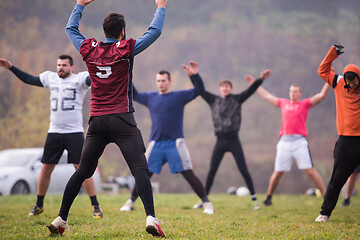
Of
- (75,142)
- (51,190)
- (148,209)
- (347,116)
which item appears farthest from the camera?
(51,190)

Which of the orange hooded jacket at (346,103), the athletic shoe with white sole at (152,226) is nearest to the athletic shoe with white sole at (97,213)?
the athletic shoe with white sole at (152,226)

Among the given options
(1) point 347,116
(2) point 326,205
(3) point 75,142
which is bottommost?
(2) point 326,205

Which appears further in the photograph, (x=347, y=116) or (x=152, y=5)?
(x=152, y=5)

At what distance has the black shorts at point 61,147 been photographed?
5.90 metres

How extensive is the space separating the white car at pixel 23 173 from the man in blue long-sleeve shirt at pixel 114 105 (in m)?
7.61

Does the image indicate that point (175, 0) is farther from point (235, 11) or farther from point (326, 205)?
point (326, 205)

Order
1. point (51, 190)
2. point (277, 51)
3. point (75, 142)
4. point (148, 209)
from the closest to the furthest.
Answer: point (148, 209) → point (75, 142) → point (51, 190) → point (277, 51)

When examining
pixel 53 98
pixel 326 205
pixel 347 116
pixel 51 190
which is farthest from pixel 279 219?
pixel 51 190

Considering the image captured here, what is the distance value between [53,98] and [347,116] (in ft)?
13.8

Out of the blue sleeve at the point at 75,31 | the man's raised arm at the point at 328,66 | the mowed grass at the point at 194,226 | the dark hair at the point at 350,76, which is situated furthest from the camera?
the man's raised arm at the point at 328,66

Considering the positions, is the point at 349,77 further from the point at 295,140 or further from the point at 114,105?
the point at 114,105

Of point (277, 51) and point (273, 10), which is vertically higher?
point (273, 10)

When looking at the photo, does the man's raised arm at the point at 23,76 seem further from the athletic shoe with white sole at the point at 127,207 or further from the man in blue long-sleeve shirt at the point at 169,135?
the athletic shoe with white sole at the point at 127,207

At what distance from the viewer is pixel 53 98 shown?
A: 607cm
